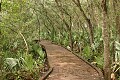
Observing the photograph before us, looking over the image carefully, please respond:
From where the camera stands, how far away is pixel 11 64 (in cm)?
1095

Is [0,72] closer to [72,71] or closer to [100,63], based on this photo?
[72,71]

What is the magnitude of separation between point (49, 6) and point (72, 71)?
19.7 meters

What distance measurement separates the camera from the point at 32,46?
19453 millimetres

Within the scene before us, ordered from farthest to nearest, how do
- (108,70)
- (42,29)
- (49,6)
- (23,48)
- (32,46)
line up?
(42,29) < (49,6) < (32,46) < (23,48) < (108,70)

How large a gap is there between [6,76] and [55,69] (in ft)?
7.54

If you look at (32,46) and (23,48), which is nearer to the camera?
(23,48)

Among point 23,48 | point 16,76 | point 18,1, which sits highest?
point 18,1

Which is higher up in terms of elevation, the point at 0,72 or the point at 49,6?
the point at 49,6

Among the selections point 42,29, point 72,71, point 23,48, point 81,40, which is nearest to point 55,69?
point 72,71

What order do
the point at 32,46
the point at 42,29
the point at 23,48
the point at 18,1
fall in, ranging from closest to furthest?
the point at 18,1
the point at 23,48
the point at 32,46
the point at 42,29

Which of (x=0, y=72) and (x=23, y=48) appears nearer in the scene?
(x=0, y=72)

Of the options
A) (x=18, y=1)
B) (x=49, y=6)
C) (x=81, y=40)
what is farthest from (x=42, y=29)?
(x=18, y=1)

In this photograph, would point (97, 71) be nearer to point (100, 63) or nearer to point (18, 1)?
point (100, 63)

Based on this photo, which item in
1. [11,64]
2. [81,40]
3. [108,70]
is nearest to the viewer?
[108,70]
